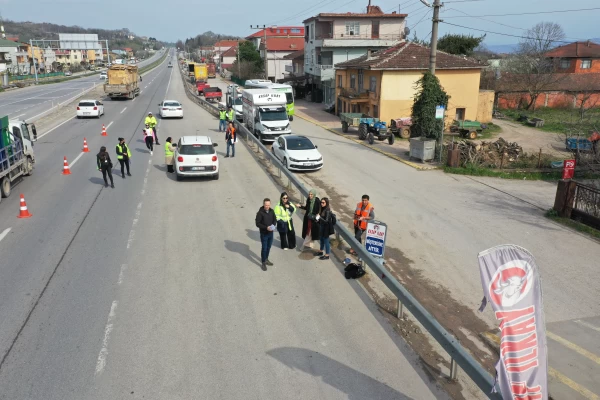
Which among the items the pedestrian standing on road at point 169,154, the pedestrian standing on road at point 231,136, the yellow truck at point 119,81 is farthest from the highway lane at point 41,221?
the yellow truck at point 119,81

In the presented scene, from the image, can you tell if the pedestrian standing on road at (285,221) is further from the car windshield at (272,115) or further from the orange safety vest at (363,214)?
the car windshield at (272,115)

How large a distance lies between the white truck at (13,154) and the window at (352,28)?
37.7m

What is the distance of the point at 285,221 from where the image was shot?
36.9 feet

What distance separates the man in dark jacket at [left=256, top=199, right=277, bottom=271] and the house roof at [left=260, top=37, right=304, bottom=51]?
81829 millimetres

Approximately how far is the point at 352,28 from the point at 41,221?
142 ft

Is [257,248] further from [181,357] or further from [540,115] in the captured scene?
[540,115]

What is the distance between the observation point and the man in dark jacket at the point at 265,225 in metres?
10.2

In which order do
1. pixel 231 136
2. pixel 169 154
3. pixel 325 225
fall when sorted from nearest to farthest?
pixel 325 225
pixel 169 154
pixel 231 136

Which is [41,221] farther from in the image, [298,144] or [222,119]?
[222,119]

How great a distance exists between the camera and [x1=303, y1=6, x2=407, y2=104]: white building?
49000mm

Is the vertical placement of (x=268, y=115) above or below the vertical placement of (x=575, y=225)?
above

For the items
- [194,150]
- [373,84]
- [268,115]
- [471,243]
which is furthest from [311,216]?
[373,84]

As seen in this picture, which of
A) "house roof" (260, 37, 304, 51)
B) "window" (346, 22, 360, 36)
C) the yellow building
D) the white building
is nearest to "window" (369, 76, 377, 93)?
the yellow building

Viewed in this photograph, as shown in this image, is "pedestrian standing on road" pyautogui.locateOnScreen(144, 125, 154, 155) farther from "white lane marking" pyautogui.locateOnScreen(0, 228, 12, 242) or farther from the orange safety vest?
the orange safety vest
